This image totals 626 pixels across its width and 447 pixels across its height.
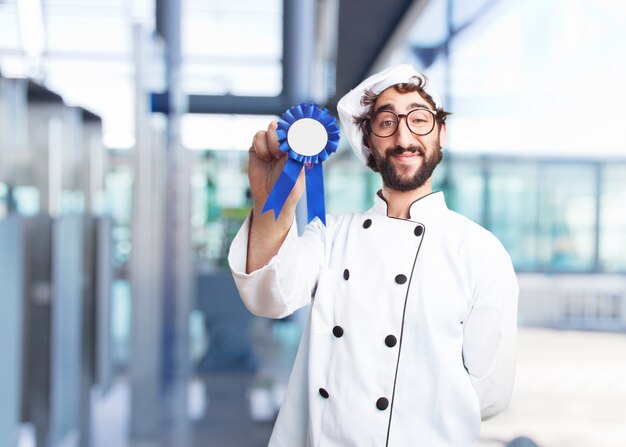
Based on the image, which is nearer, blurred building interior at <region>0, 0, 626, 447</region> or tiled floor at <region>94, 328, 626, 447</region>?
tiled floor at <region>94, 328, 626, 447</region>

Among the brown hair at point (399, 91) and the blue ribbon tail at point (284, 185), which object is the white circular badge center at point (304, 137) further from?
the brown hair at point (399, 91)

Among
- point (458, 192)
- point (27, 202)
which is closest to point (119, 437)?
point (27, 202)

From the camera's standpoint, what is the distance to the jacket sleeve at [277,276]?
3.68 feet

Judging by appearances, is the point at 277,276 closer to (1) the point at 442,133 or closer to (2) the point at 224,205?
(1) the point at 442,133

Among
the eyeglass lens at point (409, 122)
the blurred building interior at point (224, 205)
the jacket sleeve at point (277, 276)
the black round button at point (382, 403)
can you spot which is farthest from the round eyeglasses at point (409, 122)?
the blurred building interior at point (224, 205)

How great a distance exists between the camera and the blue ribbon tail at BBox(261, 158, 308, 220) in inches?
41.9

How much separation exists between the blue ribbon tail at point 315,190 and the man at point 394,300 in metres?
0.02

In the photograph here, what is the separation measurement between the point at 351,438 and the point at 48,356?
2.06m

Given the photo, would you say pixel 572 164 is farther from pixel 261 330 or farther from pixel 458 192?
pixel 261 330

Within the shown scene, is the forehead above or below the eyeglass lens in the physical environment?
above

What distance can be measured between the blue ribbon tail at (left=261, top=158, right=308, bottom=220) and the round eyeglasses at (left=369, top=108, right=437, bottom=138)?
0.20 m

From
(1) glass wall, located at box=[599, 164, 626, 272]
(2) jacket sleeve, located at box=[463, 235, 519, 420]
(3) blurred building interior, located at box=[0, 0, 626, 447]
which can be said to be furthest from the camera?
(3) blurred building interior, located at box=[0, 0, 626, 447]

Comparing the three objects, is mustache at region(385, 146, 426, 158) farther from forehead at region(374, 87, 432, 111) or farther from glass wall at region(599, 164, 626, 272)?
glass wall at region(599, 164, 626, 272)

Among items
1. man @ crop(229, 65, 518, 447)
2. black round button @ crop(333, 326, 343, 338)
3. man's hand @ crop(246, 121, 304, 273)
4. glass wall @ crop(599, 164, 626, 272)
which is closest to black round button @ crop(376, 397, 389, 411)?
man @ crop(229, 65, 518, 447)
